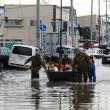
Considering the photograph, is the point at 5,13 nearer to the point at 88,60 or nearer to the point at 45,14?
the point at 45,14

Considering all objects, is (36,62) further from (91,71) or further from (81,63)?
(81,63)

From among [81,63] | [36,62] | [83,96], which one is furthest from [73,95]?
[36,62]

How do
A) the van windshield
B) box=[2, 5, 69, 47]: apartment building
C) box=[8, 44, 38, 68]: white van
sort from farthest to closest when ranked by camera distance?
box=[2, 5, 69, 47]: apartment building, the van windshield, box=[8, 44, 38, 68]: white van

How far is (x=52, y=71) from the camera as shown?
24.8 m

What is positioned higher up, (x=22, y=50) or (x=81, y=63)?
(x=81, y=63)

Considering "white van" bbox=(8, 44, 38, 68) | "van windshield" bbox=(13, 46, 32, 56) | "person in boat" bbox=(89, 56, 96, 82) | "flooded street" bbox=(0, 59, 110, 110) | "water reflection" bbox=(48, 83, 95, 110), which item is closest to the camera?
"flooded street" bbox=(0, 59, 110, 110)

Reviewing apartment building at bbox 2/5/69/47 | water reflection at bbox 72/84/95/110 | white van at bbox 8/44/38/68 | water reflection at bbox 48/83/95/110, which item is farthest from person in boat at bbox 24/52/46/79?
apartment building at bbox 2/5/69/47

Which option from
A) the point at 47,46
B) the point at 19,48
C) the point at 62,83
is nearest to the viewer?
the point at 62,83

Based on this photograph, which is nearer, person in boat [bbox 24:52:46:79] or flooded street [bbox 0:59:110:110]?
flooded street [bbox 0:59:110:110]

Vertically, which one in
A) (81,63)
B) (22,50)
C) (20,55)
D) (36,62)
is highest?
(81,63)

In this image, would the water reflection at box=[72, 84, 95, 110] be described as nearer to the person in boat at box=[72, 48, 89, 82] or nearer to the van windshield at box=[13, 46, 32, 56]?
the person in boat at box=[72, 48, 89, 82]

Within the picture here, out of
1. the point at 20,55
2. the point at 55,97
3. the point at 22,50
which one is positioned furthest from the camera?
the point at 22,50

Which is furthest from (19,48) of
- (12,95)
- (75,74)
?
(12,95)

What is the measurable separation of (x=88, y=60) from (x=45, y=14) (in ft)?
178
